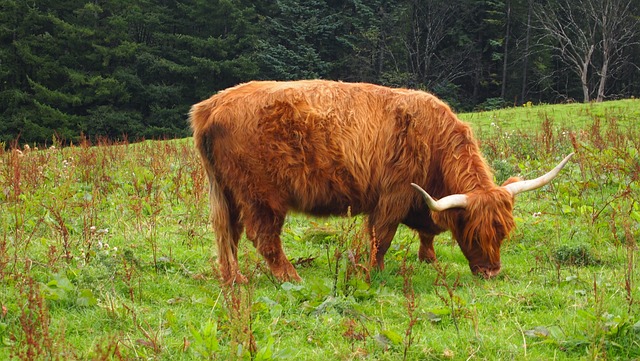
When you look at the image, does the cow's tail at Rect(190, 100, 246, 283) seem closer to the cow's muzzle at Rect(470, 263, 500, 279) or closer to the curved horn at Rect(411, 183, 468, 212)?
the curved horn at Rect(411, 183, 468, 212)

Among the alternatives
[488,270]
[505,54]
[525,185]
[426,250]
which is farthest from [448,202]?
[505,54]

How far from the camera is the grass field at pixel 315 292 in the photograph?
306cm

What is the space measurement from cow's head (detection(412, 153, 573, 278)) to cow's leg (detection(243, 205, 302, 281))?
121 centimetres

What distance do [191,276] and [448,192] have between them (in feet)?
7.07

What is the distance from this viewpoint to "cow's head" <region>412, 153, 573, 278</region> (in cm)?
450

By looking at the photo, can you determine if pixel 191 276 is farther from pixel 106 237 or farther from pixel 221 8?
pixel 221 8

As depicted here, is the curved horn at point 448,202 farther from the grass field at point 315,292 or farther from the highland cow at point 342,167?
the grass field at point 315,292

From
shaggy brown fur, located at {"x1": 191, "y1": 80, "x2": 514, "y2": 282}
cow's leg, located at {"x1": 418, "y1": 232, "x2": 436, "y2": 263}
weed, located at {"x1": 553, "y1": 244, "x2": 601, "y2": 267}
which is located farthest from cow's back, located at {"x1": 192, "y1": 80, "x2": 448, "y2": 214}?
weed, located at {"x1": 553, "y1": 244, "x2": 601, "y2": 267}

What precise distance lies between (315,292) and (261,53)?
32.6 m

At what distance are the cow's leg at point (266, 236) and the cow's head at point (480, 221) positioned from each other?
1.21 m

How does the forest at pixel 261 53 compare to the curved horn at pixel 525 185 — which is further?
the forest at pixel 261 53

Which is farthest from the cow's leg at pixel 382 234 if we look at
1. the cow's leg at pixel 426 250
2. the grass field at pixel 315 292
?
the cow's leg at pixel 426 250

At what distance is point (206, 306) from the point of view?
388 cm

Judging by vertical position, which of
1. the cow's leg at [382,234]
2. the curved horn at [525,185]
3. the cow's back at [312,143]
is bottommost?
the cow's leg at [382,234]
